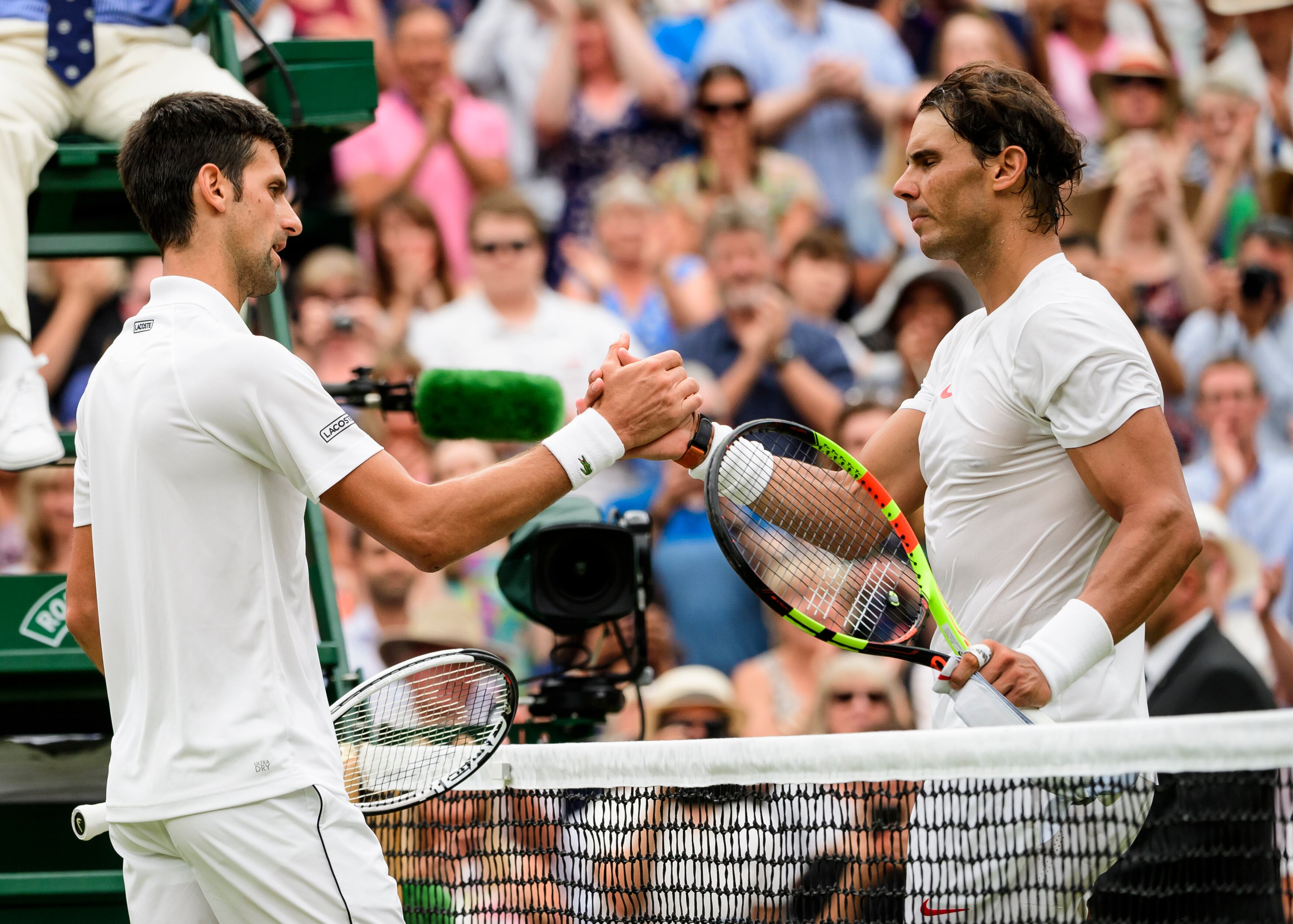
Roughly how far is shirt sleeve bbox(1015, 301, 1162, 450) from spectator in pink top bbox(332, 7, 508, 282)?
15.6ft

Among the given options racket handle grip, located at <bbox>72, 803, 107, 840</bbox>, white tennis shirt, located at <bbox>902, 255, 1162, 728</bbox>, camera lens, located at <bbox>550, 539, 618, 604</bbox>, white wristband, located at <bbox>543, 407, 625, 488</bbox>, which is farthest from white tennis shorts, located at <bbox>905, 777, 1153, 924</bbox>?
camera lens, located at <bbox>550, 539, 618, 604</bbox>

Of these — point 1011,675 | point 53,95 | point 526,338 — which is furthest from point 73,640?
point 526,338

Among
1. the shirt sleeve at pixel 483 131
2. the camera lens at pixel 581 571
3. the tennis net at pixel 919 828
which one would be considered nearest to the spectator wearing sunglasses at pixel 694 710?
the camera lens at pixel 581 571

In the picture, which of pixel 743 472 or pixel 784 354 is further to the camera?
pixel 784 354

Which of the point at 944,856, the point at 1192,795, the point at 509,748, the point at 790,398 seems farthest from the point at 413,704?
the point at 790,398

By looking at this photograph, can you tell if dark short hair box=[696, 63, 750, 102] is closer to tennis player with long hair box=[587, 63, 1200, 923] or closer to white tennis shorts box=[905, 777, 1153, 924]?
tennis player with long hair box=[587, 63, 1200, 923]

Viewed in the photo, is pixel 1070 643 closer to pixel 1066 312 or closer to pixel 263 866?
pixel 1066 312

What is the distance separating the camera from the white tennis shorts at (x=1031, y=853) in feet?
8.68

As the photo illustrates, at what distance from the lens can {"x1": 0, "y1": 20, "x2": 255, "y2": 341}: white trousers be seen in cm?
405

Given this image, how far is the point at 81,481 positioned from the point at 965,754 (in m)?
1.71

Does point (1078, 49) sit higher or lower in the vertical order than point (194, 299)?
higher

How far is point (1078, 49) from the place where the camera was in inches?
295

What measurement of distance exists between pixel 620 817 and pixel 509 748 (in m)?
0.54

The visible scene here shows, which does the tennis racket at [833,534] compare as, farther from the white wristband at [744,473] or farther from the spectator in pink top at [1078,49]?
the spectator in pink top at [1078,49]
